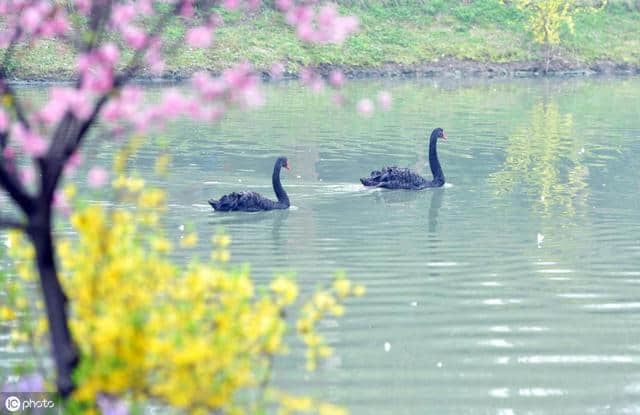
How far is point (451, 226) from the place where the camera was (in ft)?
43.3

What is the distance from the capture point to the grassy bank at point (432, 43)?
41656mm

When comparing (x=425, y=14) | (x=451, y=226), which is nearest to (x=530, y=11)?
(x=425, y=14)

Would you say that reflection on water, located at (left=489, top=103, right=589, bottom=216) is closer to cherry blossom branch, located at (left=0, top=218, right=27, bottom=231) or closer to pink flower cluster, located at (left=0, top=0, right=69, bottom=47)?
pink flower cluster, located at (left=0, top=0, right=69, bottom=47)

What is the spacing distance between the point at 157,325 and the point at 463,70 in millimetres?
41367

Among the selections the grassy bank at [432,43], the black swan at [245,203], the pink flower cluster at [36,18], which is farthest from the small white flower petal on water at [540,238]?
the grassy bank at [432,43]

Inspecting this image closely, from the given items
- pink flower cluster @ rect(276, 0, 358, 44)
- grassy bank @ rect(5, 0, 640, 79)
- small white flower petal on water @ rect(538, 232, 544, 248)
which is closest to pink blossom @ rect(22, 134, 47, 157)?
pink flower cluster @ rect(276, 0, 358, 44)

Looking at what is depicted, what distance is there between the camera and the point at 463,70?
44500mm

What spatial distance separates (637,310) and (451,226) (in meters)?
4.39

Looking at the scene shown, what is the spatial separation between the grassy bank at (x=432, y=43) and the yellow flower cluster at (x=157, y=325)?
3497cm

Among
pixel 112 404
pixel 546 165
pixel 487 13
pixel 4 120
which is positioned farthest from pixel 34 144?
pixel 487 13

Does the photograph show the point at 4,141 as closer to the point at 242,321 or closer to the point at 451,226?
the point at 242,321

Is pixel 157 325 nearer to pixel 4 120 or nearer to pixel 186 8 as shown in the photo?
pixel 4 120

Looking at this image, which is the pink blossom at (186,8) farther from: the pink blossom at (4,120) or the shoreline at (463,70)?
the shoreline at (463,70)

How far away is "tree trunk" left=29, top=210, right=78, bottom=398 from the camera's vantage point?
4320mm
